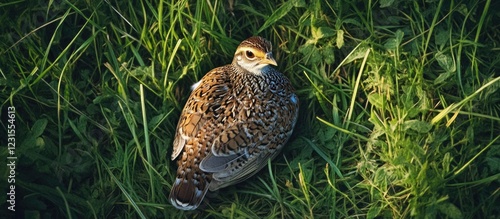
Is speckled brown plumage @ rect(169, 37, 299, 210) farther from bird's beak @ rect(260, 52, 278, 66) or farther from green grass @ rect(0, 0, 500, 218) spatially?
green grass @ rect(0, 0, 500, 218)

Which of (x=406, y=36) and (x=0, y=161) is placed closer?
(x=0, y=161)

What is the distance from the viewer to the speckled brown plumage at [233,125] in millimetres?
5496

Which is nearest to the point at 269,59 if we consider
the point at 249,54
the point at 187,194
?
the point at 249,54

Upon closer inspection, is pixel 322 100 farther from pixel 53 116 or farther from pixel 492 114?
pixel 53 116

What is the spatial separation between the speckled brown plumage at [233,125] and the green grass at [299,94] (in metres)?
0.16

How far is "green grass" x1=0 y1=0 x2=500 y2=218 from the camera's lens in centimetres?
552

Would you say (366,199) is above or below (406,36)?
below

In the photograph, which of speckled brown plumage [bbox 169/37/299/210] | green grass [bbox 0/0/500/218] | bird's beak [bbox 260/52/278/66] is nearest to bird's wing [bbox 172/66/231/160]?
speckled brown plumage [bbox 169/37/299/210]

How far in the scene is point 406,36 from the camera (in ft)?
19.2

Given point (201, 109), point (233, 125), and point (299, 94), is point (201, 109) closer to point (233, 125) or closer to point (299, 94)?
point (233, 125)

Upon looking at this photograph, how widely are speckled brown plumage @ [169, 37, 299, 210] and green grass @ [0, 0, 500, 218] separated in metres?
0.16

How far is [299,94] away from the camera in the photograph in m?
5.93

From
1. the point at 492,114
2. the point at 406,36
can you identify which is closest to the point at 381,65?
the point at 406,36

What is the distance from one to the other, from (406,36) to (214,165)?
4.82ft
